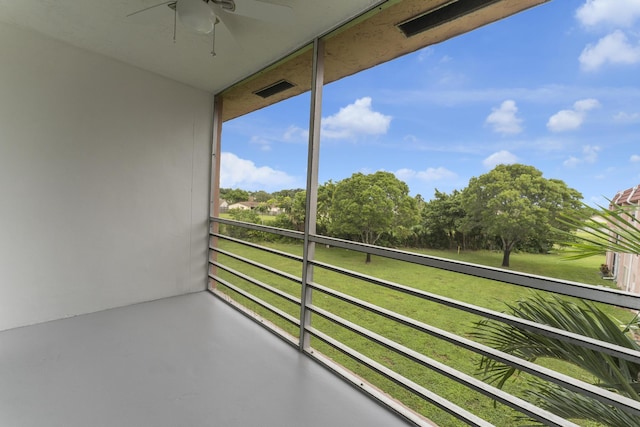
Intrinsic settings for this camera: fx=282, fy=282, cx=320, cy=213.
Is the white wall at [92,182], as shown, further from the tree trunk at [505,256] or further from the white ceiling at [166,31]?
the tree trunk at [505,256]

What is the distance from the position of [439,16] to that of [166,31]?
6.61ft

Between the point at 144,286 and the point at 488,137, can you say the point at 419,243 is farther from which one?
the point at 144,286

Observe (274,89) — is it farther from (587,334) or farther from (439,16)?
(587,334)

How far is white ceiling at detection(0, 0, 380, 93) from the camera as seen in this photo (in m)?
1.89

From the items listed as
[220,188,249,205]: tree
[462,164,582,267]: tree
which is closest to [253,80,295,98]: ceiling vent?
[220,188,249,205]: tree

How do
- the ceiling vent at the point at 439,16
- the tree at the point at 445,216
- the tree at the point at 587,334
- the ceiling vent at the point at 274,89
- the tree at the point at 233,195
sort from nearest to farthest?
the tree at the point at 587,334 < the ceiling vent at the point at 439,16 < the tree at the point at 445,216 < the ceiling vent at the point at 274,89 < the tree at the point at 233,195

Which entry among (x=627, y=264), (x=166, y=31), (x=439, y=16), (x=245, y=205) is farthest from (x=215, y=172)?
(x=627, y=264)

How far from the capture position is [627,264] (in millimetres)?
1237

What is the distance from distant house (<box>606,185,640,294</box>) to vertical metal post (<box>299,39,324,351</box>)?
5.45 ft

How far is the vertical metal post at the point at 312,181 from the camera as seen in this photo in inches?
86.3

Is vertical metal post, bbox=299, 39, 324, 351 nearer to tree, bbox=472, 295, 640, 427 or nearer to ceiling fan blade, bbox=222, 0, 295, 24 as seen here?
ceiling fan blade, bbox=222, 0, 295, 24

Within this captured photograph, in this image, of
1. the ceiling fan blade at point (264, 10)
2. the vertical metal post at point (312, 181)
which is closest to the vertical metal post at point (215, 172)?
the vertical metal post at point (312, 181)

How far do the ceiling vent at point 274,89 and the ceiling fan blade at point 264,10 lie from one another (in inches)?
54.3

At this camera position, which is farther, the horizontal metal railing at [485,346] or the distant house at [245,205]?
the distant house at [245,205]
